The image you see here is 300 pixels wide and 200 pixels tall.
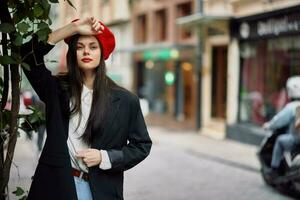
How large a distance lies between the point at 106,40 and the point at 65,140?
524 millimetres

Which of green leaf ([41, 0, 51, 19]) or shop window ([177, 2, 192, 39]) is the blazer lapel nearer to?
green leaf ([41, 0, 51, 19])

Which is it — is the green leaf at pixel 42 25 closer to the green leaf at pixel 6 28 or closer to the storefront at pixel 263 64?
the green leaf at pixel 6 28

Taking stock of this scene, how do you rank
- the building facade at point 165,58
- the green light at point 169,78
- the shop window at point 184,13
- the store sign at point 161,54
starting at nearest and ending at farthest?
the building facade at point 165,58, the shop window at point 184,13, the store sign at point 161,54, the green light at point 169,78

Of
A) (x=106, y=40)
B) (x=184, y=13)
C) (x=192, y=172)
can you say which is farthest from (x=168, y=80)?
(x=106, y=40)

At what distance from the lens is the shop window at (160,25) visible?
24547mm

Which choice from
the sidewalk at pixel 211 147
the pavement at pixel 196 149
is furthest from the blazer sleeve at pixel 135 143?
the sidewalk at pixel 211 147

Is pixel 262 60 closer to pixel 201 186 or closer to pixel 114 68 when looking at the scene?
pixel 201 186

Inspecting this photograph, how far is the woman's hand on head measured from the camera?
280cm

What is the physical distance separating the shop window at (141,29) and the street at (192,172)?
10437 mm

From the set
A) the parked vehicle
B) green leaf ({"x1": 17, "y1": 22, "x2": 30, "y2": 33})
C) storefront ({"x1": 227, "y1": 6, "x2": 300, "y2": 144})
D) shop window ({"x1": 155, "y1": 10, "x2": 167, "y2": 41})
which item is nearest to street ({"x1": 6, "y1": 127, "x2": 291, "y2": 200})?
the parked vehicle

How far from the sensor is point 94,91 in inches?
115

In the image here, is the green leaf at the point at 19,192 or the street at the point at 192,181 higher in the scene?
the green leaf at the point at 19,192

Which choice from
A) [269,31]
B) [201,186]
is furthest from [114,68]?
[201,186]

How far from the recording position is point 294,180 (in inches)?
321
